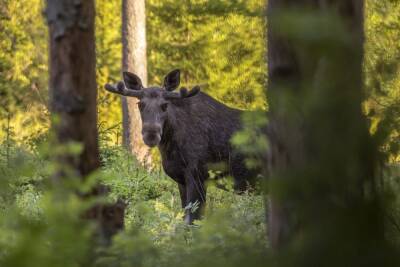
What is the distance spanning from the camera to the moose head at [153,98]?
1135 centimetres

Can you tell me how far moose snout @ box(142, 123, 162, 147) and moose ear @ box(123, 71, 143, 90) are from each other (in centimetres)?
86

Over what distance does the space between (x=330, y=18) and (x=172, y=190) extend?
1100 cm

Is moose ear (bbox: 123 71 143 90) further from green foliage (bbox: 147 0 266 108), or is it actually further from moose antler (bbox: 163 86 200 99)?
green foliage (bbox: 147 0 266 108)

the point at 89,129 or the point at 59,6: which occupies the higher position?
the point at 59,6

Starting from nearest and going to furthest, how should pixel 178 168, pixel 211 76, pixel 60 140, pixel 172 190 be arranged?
pixel 60 140, pixel 178 168, pixel 172 190, pixel 211 76

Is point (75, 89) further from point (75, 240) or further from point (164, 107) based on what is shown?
point (164, 107)

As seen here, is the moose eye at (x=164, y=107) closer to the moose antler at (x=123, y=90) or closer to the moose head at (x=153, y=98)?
the moose head at (x=153, y=98)

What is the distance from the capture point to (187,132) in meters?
11.9

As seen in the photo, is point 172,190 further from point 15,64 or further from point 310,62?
point 15,64

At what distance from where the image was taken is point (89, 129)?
517cm

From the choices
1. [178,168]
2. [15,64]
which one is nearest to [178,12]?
[15,64]

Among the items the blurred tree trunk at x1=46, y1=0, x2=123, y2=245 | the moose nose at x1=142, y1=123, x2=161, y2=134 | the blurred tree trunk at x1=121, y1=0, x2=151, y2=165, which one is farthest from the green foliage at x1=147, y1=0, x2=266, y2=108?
the blurred tree trunk at x1=46, y1=0, x2=123, y2=245

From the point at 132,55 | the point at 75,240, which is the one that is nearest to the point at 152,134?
the point at 75,240

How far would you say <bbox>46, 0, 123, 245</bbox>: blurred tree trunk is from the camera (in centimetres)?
510
